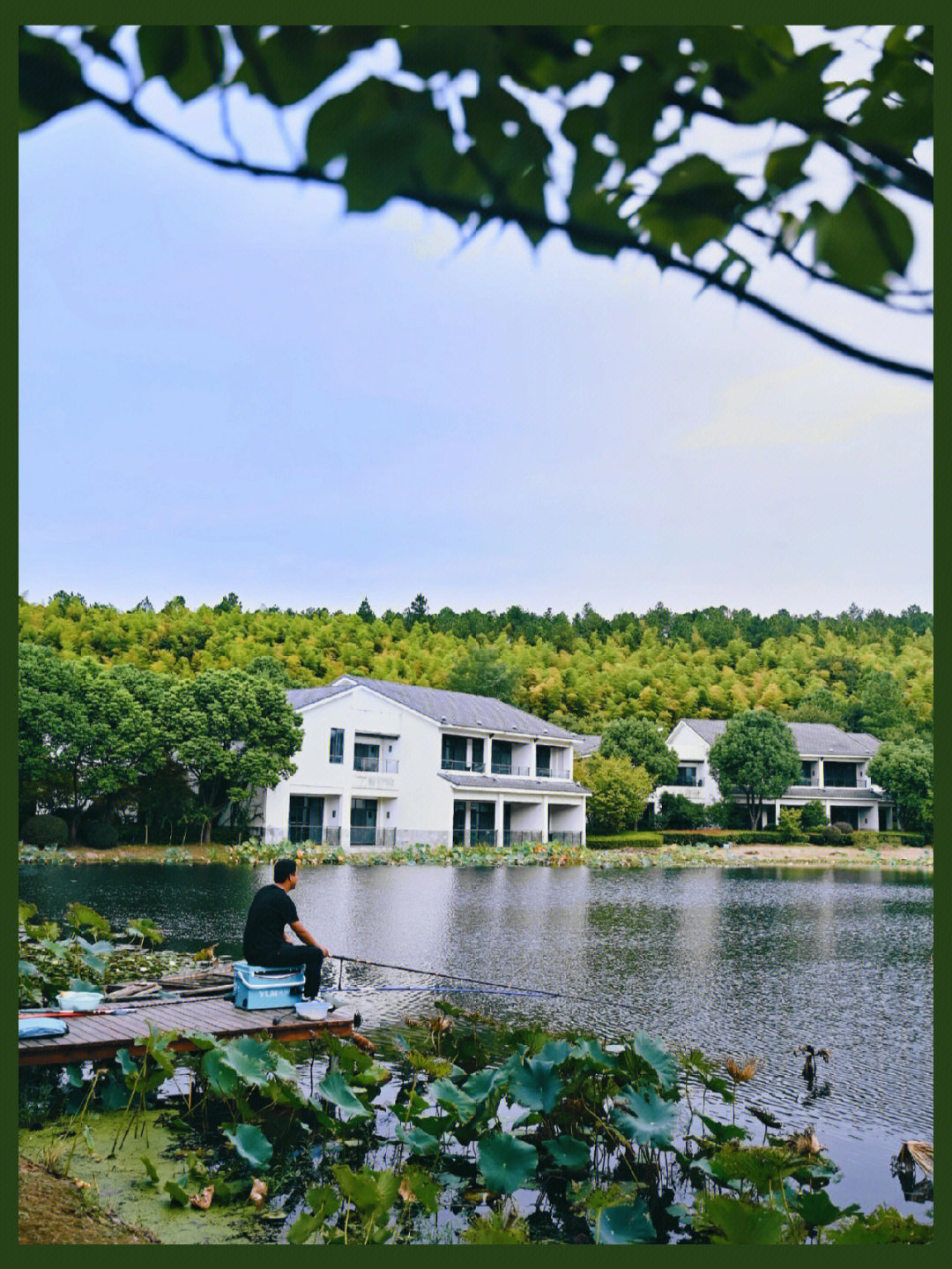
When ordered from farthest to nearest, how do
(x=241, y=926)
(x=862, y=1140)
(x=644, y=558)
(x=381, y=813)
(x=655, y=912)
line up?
(x=381, y=813) < (x=644, y=558) < (x=655, y=912) < (x=241, y=926) < (x=862, y=1140)

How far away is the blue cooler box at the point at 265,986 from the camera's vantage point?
16.0ft

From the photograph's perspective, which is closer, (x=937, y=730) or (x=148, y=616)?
(x=937, y=730)

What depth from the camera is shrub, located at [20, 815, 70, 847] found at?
18328 millimetres

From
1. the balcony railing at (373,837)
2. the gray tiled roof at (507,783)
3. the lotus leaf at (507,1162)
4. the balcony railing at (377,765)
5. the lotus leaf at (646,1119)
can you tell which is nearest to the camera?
the lotus leaf at (507,1162)

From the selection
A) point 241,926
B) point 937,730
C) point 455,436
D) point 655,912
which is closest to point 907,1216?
point 937,730

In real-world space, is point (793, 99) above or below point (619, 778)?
above

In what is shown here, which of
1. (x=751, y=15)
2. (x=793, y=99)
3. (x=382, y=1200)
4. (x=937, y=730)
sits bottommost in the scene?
(x=382, y=1200)

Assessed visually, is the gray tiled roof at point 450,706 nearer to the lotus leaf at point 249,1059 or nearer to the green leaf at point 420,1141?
the lotus leaf at point 249,1059

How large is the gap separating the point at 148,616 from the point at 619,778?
13.0 meters

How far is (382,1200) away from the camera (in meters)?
2.93

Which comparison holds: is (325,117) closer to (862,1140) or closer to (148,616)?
(862,1140)

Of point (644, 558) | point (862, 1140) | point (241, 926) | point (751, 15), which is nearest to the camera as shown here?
point (751, 15)

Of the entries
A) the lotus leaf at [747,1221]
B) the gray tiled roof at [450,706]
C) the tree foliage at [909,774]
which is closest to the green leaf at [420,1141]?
the lotus leaf at [747,1221]

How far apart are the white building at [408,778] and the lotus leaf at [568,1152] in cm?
1889
